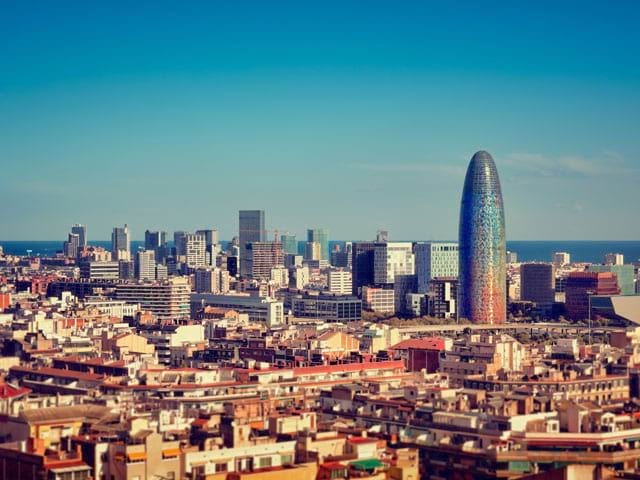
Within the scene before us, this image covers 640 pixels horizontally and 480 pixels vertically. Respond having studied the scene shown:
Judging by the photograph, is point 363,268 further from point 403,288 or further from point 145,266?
point 145,266

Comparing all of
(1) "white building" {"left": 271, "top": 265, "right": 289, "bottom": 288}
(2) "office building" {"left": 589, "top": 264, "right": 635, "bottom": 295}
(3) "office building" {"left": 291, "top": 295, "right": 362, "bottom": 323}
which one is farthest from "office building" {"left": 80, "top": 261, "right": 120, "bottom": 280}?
(2) "office building" {"left": 589, "top": 264, "right": 635, "bottom": 295}

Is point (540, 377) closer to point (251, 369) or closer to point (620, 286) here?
point (251, 369)

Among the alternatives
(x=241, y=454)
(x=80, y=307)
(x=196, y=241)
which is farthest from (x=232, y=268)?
(x=241, y=454)

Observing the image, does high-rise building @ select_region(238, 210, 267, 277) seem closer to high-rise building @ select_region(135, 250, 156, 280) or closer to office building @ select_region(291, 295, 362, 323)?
high-rise building @ select_region(135, 250, 156, 280)

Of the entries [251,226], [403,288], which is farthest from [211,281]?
[251,226]

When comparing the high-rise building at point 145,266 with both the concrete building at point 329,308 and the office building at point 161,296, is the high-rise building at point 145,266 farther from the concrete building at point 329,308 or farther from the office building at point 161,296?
the concrete building at point 329,308

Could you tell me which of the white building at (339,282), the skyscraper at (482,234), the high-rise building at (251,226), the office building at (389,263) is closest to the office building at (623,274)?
the skyscraper at (482,234)
